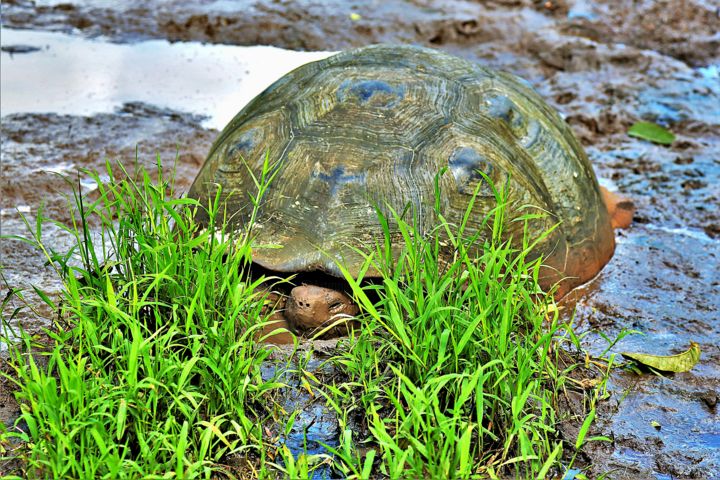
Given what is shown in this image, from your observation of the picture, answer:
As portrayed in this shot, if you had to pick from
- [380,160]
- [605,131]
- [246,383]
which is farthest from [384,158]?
[605,131]

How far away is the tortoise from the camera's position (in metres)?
3.51

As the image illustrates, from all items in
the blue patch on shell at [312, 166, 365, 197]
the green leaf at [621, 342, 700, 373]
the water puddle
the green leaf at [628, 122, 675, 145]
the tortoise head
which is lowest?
the green leaf at [621, 342, 700, 373]

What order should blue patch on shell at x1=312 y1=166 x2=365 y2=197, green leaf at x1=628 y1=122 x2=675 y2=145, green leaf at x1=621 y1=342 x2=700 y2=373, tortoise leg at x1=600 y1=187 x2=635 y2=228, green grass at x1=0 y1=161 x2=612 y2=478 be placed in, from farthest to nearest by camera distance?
1. green leaf at x1=628 y1=122 x2=675 y2=145
2. tortoise leg at x1=600 y1=187 x2=635 y2=228
3. blue patch on shell at x1=312 y1=166 x2=365 y2=197
4. green leaf at x1=621 y1=342 x2=700 y2=373
5. green grass at x1=0 y1=161 x2=612 y2=478

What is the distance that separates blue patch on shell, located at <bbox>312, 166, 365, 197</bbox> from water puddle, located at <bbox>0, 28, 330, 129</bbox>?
2.40 m

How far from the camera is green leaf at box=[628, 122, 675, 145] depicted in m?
5.68

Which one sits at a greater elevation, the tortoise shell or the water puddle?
the tortoise shell

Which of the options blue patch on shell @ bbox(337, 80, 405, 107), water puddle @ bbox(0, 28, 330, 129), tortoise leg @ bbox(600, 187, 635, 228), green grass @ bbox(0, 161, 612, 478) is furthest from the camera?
water puddle @ bbox(0, 28, 330, 129)

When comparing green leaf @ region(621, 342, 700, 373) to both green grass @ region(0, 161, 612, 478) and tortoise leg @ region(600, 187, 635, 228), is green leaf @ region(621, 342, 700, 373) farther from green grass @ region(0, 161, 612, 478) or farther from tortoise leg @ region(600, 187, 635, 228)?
tortoise leg @ region(600, 187, 635, 228)

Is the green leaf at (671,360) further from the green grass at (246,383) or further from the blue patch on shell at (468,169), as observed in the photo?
the blue patch on shell at (468,169)

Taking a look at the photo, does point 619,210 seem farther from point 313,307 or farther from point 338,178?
point 313,307

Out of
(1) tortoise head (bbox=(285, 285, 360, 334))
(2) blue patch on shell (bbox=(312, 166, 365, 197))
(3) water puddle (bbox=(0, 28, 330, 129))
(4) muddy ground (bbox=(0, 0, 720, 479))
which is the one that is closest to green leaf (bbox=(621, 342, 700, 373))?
(4) muddy ground (bbox=(0, 0, 720, 479))

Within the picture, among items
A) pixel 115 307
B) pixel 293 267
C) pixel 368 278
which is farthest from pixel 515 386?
pixel 115 307

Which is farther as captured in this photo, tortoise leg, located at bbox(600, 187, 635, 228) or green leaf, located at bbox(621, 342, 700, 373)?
tortoise leg, located at bbox(600, 187, 635, 228)

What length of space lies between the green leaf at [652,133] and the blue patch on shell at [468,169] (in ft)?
8.20
